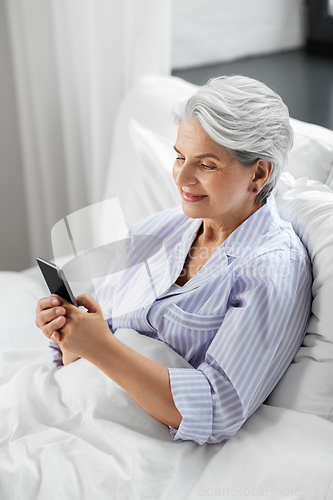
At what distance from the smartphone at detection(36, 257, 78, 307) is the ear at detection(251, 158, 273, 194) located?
1.49 feet

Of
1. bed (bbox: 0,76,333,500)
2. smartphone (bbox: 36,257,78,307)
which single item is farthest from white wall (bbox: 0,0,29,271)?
smartphone (bbox: 36,257,78,307)

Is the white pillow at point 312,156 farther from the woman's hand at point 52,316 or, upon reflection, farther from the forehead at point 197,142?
the woman's hand at point 52,316

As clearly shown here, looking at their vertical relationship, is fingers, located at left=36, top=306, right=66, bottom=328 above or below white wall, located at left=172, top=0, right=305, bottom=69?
below

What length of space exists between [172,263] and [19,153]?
1.55m

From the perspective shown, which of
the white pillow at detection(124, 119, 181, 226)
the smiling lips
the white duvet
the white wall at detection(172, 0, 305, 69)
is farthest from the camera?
the white wall at detection(172, 0, 305, 69)

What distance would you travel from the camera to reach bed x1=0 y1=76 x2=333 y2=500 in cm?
92

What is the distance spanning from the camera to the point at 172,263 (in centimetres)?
126

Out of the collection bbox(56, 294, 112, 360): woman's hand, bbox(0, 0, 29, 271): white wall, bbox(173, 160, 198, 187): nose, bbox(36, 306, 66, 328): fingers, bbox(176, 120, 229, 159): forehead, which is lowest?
bbox(0, 0, 29, 271): white wall

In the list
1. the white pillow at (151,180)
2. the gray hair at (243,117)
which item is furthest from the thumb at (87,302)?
the white pillow at (151,180)

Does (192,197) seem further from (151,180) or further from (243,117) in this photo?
(151,180)

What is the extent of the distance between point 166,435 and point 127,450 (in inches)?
3.8

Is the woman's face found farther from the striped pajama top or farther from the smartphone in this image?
the smartphone

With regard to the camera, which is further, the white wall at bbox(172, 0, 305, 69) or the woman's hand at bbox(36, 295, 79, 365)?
the white wall at bbox(172, 0, 305, 69)

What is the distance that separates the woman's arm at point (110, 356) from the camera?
38.5 inches
